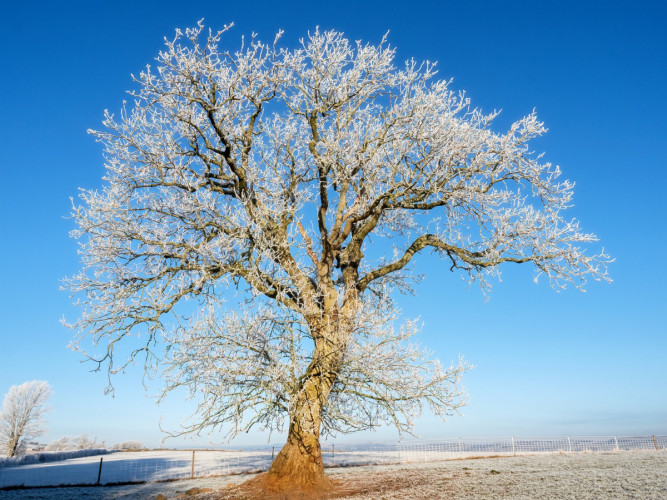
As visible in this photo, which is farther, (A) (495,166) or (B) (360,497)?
(A) (495,166)

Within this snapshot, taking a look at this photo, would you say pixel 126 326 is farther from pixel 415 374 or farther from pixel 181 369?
pixel 415 374

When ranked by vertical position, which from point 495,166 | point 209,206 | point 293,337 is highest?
point 495,166

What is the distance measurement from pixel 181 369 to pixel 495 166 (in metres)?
8.91

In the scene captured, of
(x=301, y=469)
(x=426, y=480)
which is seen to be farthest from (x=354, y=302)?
(x=426, y=480)

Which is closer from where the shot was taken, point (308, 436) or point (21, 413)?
point (308, 436)

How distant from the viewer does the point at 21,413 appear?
4088 centimetres

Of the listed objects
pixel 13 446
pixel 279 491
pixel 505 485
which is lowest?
pixel 505 485

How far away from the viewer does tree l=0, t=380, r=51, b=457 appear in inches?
1582

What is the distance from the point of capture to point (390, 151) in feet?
38.1

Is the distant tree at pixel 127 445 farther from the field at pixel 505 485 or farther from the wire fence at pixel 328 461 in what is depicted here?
the field at pixel 505 485

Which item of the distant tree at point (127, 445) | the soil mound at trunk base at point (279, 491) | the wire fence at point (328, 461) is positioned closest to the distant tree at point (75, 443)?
the distant tree at point (127, 445)

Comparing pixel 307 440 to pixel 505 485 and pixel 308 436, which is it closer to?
pixel 308 436

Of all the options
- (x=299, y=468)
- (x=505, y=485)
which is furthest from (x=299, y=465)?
(x=505, y=485)

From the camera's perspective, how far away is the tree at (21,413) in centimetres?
4018
